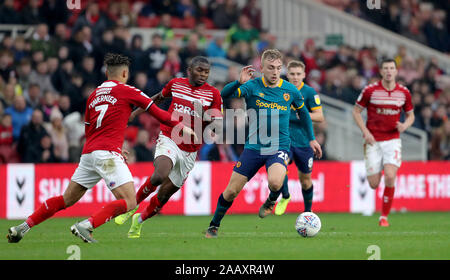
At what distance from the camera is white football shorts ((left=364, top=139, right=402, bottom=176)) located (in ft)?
44.2

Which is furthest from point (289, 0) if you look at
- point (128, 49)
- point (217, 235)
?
point (217, 235)

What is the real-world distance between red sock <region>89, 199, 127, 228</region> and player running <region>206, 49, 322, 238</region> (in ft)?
5.36

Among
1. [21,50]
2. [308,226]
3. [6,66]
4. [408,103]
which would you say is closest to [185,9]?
[21,50]

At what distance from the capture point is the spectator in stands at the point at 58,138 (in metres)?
17.0

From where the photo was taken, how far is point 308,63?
21266mm

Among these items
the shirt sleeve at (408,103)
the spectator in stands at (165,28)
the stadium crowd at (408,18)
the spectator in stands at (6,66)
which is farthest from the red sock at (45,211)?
the stadium crowd at (408,18)

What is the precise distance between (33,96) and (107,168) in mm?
8668

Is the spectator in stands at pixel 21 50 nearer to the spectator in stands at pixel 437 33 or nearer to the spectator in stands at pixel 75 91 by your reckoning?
the spectator in stands at pixel 75 91

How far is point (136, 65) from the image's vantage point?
62.0ft

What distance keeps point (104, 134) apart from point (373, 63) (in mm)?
14414

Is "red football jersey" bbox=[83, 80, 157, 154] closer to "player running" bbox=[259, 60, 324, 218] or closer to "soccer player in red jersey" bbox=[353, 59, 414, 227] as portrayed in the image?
"player running" bbox=[259, 60, 324, 218]

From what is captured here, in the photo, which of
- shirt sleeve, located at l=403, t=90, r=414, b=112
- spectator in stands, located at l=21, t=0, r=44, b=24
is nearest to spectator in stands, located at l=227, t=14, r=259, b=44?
spectator in stands, located at l=21, t=0, r=44, b=24

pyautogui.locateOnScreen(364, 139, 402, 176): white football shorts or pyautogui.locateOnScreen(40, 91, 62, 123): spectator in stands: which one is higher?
pyautogui.locateOnScreen(40, 91, 62, 123): spectator in stands

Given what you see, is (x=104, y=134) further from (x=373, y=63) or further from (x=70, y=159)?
(x=373, y=63)
